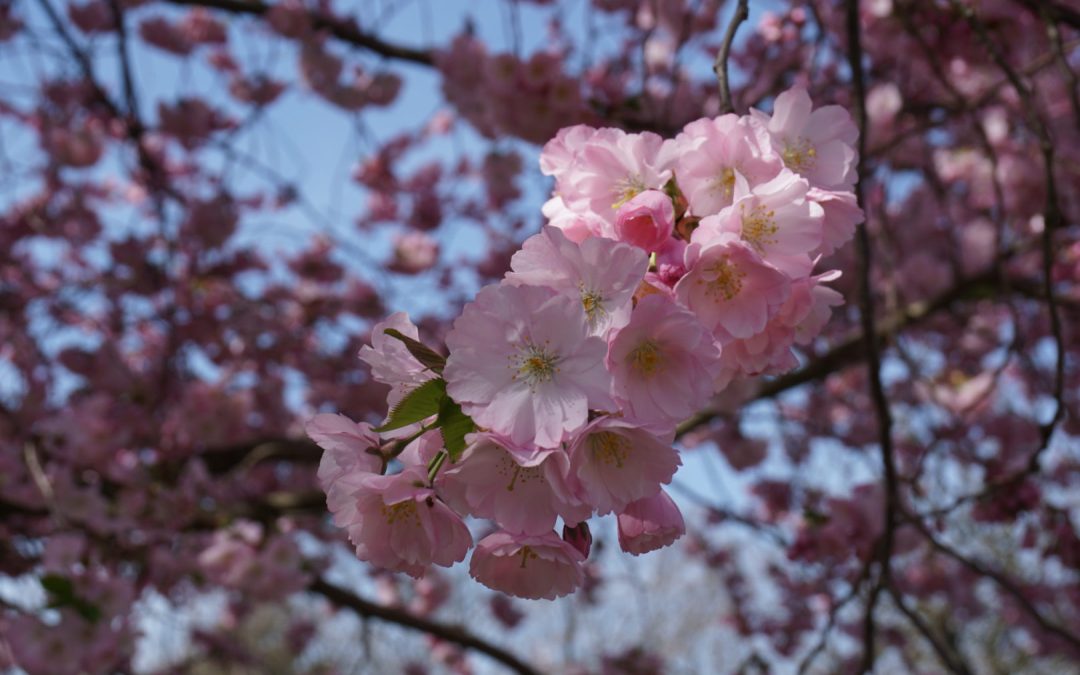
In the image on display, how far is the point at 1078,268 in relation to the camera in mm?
2891

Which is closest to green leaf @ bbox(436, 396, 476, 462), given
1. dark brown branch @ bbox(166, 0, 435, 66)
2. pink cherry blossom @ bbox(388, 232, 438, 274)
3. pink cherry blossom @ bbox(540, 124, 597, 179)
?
pink cherry blossom @ bbox(540, 124, 597, 179)

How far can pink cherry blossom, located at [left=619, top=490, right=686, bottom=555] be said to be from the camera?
2.77ft

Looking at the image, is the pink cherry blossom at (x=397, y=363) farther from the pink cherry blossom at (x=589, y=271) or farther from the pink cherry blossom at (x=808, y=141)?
the pink cherry blossom at (x=808, y=141)

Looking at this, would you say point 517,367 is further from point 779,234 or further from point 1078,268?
point 1078,268

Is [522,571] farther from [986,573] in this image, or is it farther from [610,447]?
[986,573]

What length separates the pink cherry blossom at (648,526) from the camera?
2.77 ft

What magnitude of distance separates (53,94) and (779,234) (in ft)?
17.2

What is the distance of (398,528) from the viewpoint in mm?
855

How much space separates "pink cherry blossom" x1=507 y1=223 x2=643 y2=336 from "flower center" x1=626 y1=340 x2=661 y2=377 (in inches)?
1.2

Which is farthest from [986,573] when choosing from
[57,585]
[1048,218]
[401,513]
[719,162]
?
[57,585]

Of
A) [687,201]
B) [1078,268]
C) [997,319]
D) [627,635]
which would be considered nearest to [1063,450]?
[997,319]

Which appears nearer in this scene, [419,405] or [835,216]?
[419,405]

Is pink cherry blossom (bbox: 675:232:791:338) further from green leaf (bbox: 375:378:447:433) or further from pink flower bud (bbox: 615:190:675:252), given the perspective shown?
green leaf (bbox: 375:378:447:433)

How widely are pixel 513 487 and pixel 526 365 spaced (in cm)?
11
